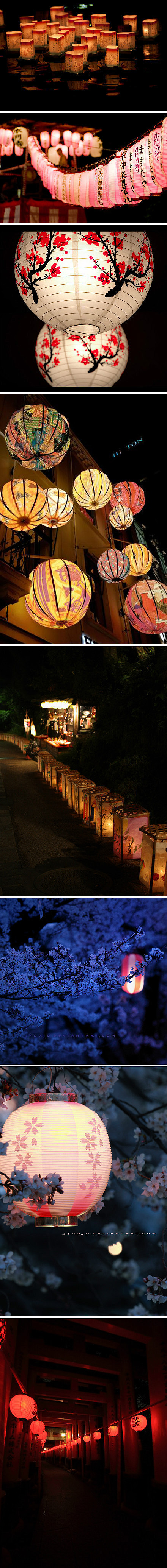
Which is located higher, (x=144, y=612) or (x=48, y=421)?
(x=48, y=421)

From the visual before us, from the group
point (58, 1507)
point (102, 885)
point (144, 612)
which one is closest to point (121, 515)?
point (144, 612)

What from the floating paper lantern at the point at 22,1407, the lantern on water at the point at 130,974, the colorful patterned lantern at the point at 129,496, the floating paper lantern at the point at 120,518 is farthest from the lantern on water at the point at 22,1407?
the colorful patterned lantern at the point at 129,496

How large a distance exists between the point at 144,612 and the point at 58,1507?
250cm

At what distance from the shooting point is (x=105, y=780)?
9.49 ft

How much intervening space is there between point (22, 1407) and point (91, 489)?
2.64 m

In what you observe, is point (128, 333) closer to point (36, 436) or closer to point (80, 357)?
point (80, 357)

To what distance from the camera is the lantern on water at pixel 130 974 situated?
9.63 ft

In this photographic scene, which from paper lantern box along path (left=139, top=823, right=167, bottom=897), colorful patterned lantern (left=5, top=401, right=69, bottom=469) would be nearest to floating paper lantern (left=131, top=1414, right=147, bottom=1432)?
paper lantern box along path (left=139, top=823, right=167, bottom=897)

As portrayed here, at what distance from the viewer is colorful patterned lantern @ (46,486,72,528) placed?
2.71 m

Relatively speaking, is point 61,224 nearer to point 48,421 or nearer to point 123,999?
point 48,421

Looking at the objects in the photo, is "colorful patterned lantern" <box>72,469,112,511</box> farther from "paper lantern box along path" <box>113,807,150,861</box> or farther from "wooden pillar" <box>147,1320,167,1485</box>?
"wooden pillar" <box>147,1320,167,1485</box>

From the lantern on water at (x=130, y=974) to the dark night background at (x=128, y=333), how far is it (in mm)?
1720

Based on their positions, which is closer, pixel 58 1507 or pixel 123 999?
pixel 58 1507

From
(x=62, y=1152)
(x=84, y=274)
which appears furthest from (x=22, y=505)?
(x=62, y=1152)
